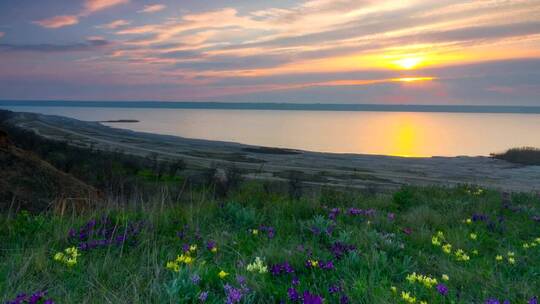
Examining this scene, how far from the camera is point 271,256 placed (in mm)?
4695

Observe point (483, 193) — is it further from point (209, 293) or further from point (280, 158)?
point (280, 158)

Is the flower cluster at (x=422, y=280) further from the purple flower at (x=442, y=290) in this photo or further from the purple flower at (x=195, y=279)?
the purple flower at (x=195, y=279)

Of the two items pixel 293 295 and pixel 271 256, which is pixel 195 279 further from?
pixel 271 256

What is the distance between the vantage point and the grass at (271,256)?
383 centimetres

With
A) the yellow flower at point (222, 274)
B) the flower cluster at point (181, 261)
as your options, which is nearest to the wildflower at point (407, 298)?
the yellow flower at point (222, 274)

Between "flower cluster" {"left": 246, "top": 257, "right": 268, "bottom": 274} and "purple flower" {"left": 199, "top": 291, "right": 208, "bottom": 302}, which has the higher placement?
"purple flower" {"left": 199, "top": 291, "right": 208, "bottom": 302}

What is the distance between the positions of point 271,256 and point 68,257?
218cm

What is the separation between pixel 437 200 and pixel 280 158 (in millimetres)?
36996

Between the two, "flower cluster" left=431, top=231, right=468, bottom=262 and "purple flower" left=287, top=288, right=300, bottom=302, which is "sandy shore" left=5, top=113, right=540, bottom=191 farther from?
"purple flower" left=287, top=288, right=300, bottom=302

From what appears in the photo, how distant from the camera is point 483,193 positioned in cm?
1104

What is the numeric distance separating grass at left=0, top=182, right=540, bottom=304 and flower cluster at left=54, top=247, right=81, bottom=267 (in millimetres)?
61

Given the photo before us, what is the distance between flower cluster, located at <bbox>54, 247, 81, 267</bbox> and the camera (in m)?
4.30

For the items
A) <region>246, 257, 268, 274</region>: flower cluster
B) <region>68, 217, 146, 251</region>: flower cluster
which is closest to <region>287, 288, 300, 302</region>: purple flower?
<region>246, 257, 268, 274</region>: flower cluster

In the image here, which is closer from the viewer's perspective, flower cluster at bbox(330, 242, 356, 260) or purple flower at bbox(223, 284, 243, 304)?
purple flower at bbox(223, 284, 243, 304)
